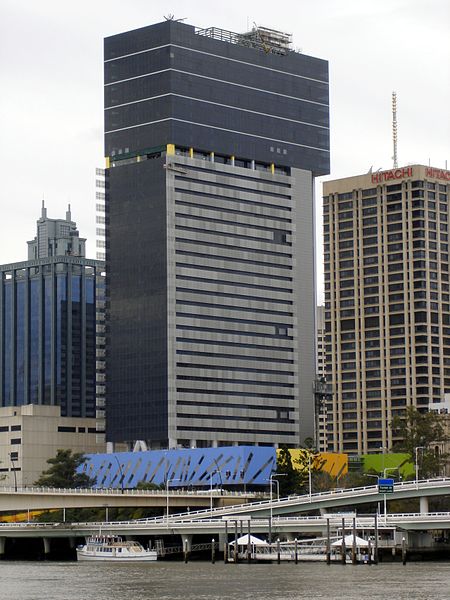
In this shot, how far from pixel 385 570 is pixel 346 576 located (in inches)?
570

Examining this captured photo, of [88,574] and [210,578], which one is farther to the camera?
[88,574]

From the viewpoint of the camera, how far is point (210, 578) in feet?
575

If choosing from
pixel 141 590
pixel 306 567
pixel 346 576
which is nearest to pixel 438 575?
pixel 346 576

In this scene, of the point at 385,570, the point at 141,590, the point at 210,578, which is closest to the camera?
the point at 141,590

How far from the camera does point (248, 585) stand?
531ft

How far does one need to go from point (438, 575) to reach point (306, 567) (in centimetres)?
2336

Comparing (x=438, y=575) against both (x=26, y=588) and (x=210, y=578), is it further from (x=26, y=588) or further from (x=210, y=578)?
(x=26, y=588)

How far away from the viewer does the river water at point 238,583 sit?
149 metres

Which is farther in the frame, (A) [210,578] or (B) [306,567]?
(B) [306,567]

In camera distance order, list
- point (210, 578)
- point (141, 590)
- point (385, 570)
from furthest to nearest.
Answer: point (385, 570) < point (210, 578) < point (141, 590)

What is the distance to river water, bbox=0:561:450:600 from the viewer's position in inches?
5866

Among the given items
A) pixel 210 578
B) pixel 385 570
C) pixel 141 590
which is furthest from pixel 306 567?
pixel 141 590

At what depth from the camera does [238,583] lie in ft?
542

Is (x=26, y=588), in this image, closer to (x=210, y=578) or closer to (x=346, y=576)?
(x=210, y=578)
